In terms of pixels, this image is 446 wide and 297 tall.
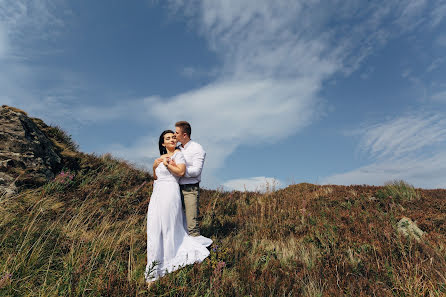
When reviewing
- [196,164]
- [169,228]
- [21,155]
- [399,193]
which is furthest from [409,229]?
[21,155]

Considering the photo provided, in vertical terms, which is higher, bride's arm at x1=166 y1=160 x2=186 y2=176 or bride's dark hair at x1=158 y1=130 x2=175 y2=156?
bride's dark hair at x1=158 y1=130 x2=175 y2=156

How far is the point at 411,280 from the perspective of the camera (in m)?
3.77

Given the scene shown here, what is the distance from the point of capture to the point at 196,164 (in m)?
4.75

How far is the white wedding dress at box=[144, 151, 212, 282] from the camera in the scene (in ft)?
13.9

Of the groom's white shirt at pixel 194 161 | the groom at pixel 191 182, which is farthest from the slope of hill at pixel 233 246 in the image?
the groom's white shirt at pixel 194 161

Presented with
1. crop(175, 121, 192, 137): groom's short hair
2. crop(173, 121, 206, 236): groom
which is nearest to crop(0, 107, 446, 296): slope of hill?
crop(173, 121, 206, 236): groom

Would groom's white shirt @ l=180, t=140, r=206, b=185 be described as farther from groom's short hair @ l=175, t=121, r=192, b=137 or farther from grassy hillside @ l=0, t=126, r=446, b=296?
grassy hillside @ l=0, t=126, r=446, b=296

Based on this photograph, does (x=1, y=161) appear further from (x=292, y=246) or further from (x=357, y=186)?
(x=357, y=186)

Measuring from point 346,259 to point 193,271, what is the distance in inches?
110

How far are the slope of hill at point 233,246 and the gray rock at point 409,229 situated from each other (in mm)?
57

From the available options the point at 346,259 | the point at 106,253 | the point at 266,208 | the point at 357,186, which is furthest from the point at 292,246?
the point at 357,186

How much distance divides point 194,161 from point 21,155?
5.62 meters

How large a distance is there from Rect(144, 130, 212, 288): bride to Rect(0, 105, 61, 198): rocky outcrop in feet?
14.2

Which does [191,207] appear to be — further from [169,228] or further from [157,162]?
[157,162]
